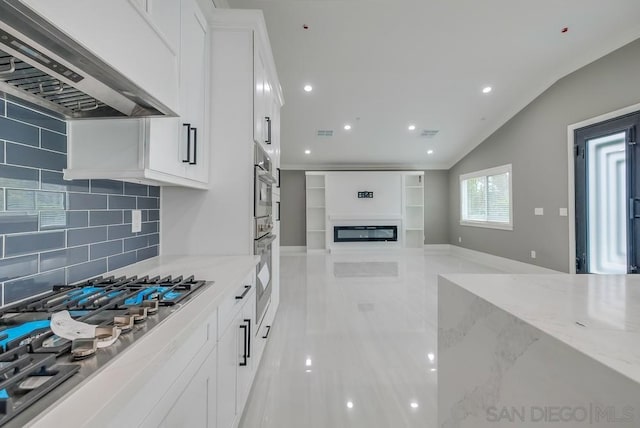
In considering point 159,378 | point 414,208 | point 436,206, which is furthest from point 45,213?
point 436,206

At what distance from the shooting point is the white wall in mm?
7719

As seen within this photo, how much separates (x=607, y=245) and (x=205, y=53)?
5075mm

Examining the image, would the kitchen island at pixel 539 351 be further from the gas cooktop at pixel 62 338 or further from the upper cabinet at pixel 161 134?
the upper cabinet at pixel 161 134

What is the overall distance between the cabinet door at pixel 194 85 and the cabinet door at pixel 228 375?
36.0 inches

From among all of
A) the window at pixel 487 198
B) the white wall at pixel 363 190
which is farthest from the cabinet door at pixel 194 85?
the white wall at pixel 363 190

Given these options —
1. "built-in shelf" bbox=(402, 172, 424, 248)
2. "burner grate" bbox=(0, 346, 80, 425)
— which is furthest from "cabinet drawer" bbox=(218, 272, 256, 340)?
"built-in shelf" bbox=(402, 172, 424, 248)

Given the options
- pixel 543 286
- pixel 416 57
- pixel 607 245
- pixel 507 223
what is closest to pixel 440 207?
pixel 507 223

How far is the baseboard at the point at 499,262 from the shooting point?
16.3 ft

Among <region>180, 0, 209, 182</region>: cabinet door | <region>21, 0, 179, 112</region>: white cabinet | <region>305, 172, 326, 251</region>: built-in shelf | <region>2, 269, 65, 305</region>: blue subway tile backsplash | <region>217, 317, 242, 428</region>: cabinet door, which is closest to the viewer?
<region>21, 0, 179, 112</region>: white cabinet

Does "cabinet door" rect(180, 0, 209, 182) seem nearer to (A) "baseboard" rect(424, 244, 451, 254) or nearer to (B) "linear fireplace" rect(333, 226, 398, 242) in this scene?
(B) "linear fireplace" rect(333, 226, 398, 242)

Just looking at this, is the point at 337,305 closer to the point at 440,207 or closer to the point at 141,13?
the point at 141,13

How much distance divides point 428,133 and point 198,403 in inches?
256

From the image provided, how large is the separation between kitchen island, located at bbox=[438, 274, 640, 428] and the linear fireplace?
635cm

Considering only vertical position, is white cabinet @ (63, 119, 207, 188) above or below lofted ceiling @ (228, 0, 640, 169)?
below
